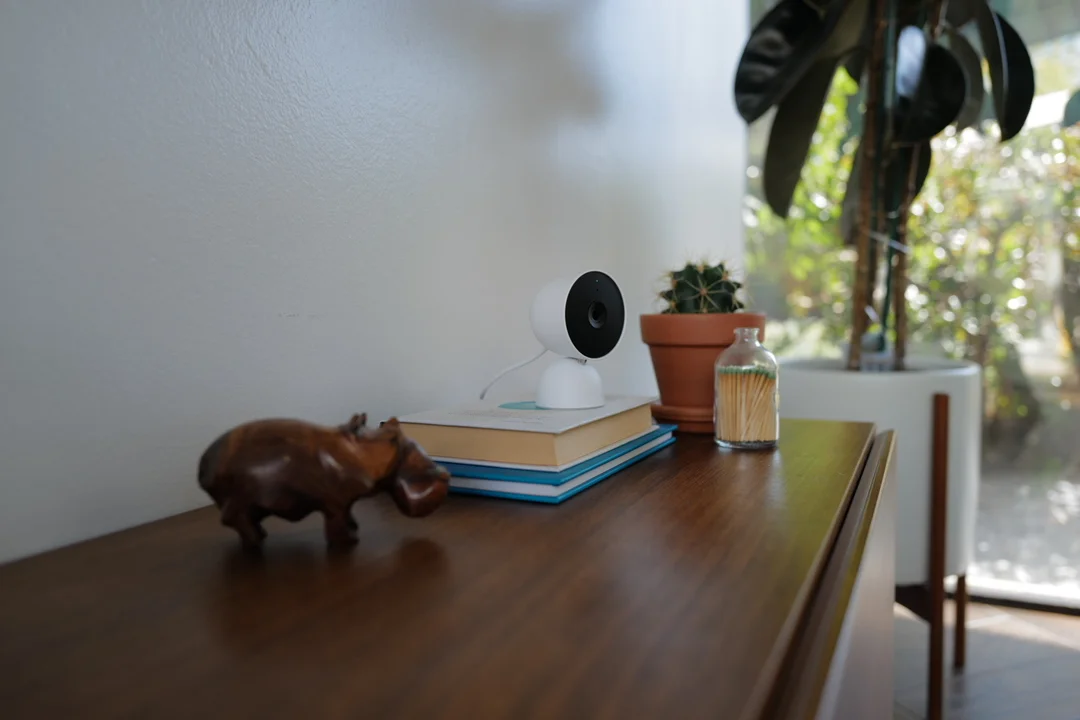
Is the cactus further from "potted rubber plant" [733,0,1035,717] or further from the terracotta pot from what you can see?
"potted rubber plant" [733,0,1035,717]

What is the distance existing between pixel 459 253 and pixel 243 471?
52 cm

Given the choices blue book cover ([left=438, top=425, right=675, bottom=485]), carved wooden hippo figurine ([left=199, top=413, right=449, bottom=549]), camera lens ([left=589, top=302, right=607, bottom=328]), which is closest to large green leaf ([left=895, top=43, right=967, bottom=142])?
camera lens ([left=589, top=302, right=607, bottom=328])

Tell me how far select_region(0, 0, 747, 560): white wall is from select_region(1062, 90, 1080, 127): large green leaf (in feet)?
4.19

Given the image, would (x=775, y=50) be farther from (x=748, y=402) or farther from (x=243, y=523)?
(x=243, y=523)

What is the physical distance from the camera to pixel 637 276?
1539mm

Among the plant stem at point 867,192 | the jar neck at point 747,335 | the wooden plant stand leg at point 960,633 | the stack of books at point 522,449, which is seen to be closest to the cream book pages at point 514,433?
the stack of books at point 522,449

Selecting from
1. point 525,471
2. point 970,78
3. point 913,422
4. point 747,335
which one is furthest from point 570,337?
point 970,78

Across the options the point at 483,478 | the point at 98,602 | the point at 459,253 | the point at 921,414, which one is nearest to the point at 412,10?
the point at 459,253

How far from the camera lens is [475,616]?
40 centimetres

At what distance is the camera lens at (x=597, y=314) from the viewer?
0.79m

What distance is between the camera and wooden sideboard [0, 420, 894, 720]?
12.5 inches

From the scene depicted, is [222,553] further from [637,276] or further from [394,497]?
[637,276]

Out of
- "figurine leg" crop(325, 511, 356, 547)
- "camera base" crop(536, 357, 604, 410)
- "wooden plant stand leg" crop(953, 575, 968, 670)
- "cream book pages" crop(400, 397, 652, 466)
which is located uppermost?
"camera base" crop(536, 357, 604, 410)

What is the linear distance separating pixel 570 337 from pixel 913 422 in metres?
1.05
